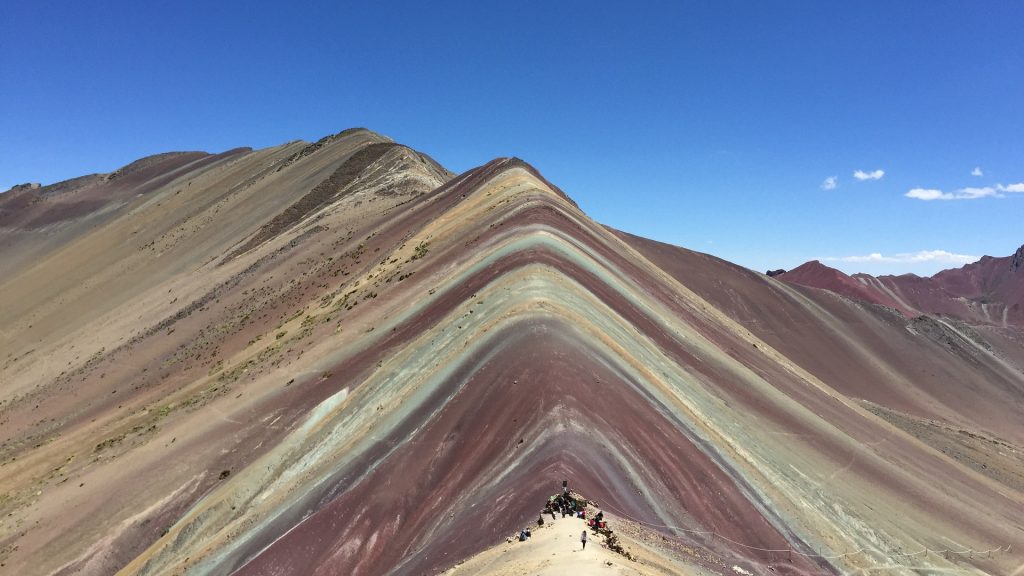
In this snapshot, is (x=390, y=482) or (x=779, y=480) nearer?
(x=390, y=482)

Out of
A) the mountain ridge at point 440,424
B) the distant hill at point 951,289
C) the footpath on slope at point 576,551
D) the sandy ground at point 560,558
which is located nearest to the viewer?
the sandy ground at point 560,558

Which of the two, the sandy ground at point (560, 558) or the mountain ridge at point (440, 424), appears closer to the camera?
the sandy ground at point (560, 558)

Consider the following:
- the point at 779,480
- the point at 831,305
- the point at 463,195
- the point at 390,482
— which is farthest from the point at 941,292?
the point at 390,482

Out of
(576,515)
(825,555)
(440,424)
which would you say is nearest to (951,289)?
(825,555)

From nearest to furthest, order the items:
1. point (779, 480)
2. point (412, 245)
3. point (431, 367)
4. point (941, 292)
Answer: point (779, 480) → point (431, 367) → point (412, 245) → point (941, 292)

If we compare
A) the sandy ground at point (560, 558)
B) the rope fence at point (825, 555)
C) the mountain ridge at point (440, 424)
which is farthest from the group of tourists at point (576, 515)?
the rope fence at point (825, 555)

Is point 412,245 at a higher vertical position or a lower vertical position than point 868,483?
higher

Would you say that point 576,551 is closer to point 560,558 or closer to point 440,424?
point 560,558

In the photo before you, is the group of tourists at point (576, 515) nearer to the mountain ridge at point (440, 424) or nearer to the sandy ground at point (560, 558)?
the sandy ground at point (560, 558)

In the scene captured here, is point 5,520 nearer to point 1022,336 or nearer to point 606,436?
point 606,436

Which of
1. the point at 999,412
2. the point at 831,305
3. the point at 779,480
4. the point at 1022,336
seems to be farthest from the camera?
the point at 1022,336

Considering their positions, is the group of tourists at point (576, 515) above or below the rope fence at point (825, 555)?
above
